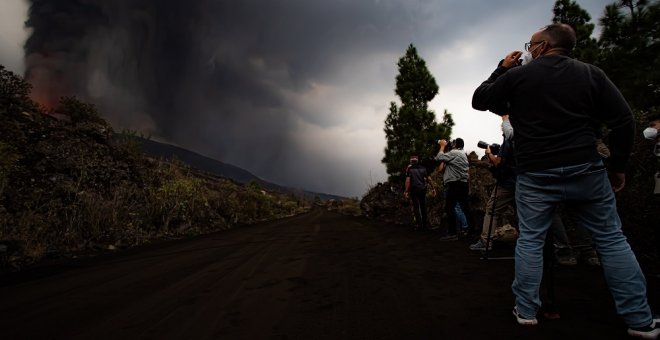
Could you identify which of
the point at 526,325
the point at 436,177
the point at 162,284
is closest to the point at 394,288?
the point at 526,325

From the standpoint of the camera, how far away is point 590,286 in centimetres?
341

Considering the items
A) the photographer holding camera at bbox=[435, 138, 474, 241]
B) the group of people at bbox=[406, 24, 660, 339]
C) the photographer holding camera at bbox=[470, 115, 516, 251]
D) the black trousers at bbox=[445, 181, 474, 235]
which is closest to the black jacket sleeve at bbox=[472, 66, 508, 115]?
the group of people at bbox=[406, 24, 660, 339]

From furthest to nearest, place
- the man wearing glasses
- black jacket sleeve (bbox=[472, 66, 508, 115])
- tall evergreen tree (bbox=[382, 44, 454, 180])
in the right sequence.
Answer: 1. tall evergreen tree (bbox=[382, 44, 454, 180])
2. black jacket sleeve (bbox=[472, 66, 508, 115])
3. the man wearing glasses

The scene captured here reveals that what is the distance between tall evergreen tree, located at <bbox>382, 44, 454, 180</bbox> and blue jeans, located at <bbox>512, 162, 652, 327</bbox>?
17990 millimetres

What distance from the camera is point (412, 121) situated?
20906 mm

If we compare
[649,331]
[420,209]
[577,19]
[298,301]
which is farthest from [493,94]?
[577,19]

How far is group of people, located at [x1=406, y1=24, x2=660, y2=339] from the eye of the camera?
2207 mm

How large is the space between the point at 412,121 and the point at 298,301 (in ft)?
61.9

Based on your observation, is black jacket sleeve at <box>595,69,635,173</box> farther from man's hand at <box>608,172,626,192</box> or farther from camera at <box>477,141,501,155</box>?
camera at <box>477,141,501,155</box>

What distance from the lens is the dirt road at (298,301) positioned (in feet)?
8.00

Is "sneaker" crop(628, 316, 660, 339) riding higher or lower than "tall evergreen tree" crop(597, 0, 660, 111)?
lower

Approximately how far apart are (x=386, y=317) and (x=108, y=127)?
55.5ft

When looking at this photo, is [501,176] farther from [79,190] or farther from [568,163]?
[79,190]

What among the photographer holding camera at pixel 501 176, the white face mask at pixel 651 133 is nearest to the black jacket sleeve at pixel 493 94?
the photographer holding camera at pixel 501 176
